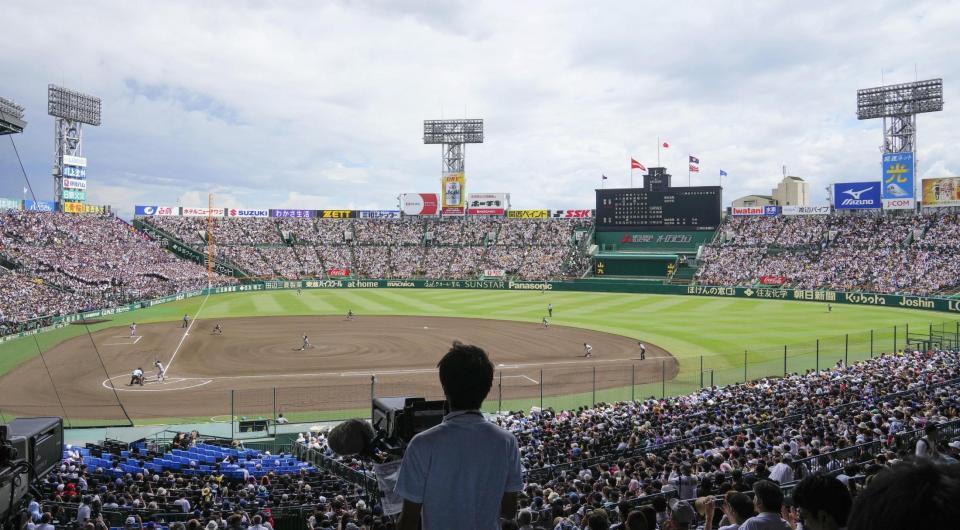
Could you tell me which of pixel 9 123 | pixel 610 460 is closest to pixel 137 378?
pixel 9 123

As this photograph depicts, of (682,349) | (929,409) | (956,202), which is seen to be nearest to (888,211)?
(956,202)

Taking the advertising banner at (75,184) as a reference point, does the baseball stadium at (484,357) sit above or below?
below

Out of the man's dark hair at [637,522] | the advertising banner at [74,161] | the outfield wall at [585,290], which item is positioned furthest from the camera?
the advertising banner at [74,161]

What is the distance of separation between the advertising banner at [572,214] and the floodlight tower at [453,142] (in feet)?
54.0

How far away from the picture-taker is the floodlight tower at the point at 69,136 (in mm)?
87938

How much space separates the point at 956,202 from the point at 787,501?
89.3 meters

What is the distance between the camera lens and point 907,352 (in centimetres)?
3112

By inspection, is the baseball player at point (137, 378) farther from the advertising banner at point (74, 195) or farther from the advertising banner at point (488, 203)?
the advertising banner at point (488, 203)

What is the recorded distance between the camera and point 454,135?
108 m

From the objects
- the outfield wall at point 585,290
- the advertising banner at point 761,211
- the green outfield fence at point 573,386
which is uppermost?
the advertising banner at point 761,211

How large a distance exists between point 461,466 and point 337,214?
11047cm

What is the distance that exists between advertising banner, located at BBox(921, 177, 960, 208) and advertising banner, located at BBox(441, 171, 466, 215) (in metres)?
66.0

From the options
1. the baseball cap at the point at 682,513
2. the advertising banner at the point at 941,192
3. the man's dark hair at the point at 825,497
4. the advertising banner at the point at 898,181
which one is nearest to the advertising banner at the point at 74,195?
the baseball cap at the point at 682,513

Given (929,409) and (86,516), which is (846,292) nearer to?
(929,409)
